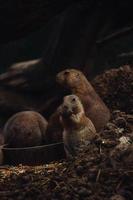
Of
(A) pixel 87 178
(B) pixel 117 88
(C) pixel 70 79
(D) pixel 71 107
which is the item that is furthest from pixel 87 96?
(A) pixel 87 178

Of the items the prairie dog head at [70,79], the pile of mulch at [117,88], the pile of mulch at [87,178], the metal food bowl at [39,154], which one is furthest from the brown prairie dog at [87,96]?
the pile of mulch at [87,178]

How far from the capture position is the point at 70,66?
7879mm

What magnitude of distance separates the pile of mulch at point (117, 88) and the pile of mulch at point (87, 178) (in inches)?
53.4

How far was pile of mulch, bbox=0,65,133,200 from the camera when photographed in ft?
12.7

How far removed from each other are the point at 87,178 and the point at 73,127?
1015mm

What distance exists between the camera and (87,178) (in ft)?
13.5

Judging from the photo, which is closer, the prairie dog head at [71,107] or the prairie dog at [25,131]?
the prairie dog head at [71,107]

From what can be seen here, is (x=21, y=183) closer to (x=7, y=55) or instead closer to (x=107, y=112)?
(x=107, y=112)

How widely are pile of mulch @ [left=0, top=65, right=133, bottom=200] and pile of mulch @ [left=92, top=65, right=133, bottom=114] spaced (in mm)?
1356

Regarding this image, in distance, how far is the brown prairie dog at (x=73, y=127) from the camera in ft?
16.3

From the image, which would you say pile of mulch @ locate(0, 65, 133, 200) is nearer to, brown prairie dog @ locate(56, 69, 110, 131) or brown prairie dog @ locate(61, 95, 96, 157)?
brown prairie dog @ locate(61, 95, 96, 157)

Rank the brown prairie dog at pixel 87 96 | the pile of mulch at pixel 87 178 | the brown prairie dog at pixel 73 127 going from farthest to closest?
the brown prairie dog at pixel 87 96
the brown prairie dog at pixel 73 127
the pile of mulch at pixel 87 178

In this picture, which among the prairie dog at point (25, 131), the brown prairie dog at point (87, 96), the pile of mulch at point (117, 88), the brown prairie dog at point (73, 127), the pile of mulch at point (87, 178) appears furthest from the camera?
the pile of mulch at point (117, 88)

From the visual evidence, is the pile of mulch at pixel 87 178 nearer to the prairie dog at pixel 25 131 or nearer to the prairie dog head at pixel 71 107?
the prairie dog head at pixel 71 107
